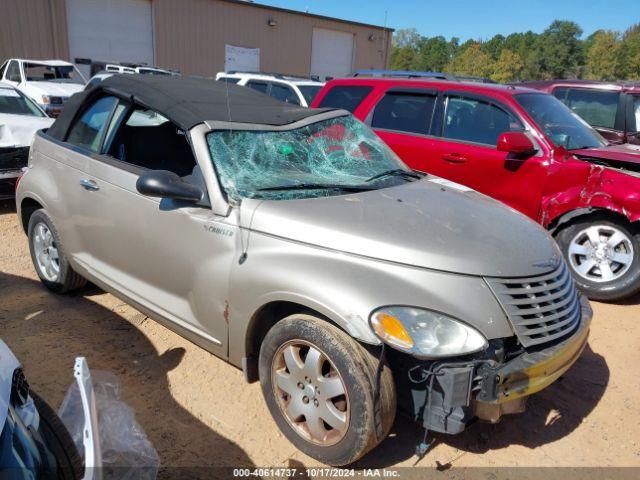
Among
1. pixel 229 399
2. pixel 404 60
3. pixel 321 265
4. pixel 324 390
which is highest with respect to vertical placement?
pixel 404 60

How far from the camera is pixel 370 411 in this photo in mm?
2324

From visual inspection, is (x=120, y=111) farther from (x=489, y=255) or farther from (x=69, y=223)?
(x=489, y=255)

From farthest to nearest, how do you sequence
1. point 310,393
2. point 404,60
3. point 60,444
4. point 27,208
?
1. point 404,60
2. point 27,208
3. point 310,393
4. point 60,444

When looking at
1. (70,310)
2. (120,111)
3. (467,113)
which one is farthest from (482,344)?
(467,113)

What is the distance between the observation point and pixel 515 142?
472cm

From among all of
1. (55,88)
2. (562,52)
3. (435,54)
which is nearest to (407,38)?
(435,54)

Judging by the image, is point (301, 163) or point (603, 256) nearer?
point (301, 163)

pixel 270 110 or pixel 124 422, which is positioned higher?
pixel 270 110

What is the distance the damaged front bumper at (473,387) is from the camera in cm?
227

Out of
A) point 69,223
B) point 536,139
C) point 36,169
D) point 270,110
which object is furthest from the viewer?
point 536,139

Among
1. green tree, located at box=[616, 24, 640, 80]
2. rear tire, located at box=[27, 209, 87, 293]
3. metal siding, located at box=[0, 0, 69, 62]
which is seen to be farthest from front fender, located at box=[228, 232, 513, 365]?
green tree, located at box=[616, 24, 640, 80]

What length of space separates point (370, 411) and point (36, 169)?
135 inches

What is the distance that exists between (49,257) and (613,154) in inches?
202

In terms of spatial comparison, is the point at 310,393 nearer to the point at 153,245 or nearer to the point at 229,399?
the point at 229,399
